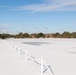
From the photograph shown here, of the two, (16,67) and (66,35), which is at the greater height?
(66,35)

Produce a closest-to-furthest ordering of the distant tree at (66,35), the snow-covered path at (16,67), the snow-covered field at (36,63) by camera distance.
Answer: the snow-covered path at (16,67), the snow-covered field at (36,63), the distant tree at (66,35)

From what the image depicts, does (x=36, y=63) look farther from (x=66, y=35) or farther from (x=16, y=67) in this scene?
(x=66, y=35)

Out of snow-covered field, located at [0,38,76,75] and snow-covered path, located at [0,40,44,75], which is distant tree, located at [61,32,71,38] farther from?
snow-covered path, located at [0,40,44,75]

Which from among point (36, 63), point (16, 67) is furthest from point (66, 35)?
point (16, 67)

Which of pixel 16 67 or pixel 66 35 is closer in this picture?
pixel 16 67

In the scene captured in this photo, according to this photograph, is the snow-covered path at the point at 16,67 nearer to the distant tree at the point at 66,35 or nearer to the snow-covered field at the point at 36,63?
the snow-covered field at the point at 36,63

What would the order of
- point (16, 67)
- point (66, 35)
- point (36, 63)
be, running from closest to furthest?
1. point (16, 67)
2. point (36, 63)
3. point (66, 35)

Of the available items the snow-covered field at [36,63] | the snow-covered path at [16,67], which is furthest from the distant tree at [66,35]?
the snow-covered path at [16,67]

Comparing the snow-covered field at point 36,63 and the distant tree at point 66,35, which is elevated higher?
the distant tree at point 66,35

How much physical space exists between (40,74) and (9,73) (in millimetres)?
1513

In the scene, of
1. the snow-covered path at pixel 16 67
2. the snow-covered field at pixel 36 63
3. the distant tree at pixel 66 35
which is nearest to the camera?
the snow-covered path at pixel 16 67

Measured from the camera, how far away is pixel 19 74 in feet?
34.6

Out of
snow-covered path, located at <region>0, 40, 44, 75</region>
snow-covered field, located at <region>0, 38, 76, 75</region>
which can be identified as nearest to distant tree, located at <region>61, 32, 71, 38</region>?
snow-covered field, located at <region>0, 38, 76, 75</region>

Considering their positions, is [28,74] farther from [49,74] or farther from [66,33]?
[66,33]
